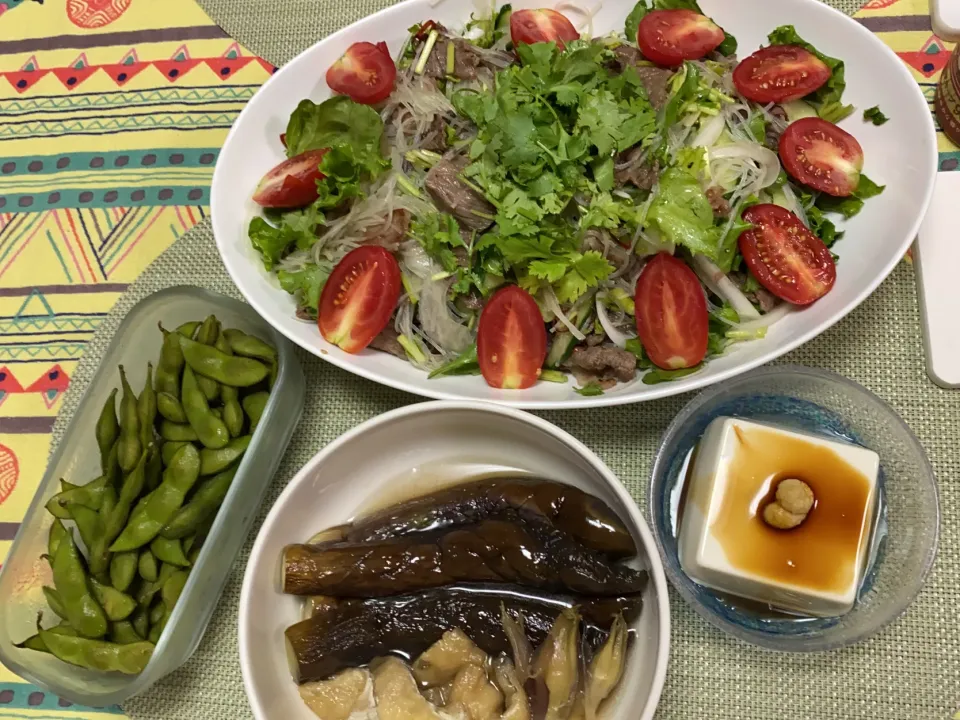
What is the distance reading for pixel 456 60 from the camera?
1562mm

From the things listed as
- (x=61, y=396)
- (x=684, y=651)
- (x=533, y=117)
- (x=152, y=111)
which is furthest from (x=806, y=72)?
(x=61, y=396)

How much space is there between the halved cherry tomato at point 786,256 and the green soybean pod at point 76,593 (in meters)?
1.47

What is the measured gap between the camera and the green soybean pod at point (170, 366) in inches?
57.9

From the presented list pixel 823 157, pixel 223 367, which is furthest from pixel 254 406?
pixel 823 157

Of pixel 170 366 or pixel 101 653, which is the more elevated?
pixel 170 366

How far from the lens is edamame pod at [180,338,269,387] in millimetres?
1433

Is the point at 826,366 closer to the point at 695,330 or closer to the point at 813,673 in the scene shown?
the point at 695,330

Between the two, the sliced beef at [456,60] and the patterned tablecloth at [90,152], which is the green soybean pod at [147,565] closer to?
the patterned tablecloth at [90,152]

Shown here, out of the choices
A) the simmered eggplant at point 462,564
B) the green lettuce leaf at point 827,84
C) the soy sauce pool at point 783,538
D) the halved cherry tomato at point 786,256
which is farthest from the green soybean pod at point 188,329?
the green lettuce leaf at point 827,84

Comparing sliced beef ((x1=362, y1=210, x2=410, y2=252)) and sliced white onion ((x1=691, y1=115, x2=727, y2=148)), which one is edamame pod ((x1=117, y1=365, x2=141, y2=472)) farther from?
sliced white onion ((x1=691, y1=115, x2=727, y2=148))

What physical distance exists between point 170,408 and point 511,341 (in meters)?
0.72

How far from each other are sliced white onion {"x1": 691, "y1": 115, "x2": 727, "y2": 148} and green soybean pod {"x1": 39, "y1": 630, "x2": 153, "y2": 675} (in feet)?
4.94

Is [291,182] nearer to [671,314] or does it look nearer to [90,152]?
[90,152]

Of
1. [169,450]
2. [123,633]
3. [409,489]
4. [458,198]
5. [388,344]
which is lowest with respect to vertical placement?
[123,633]
